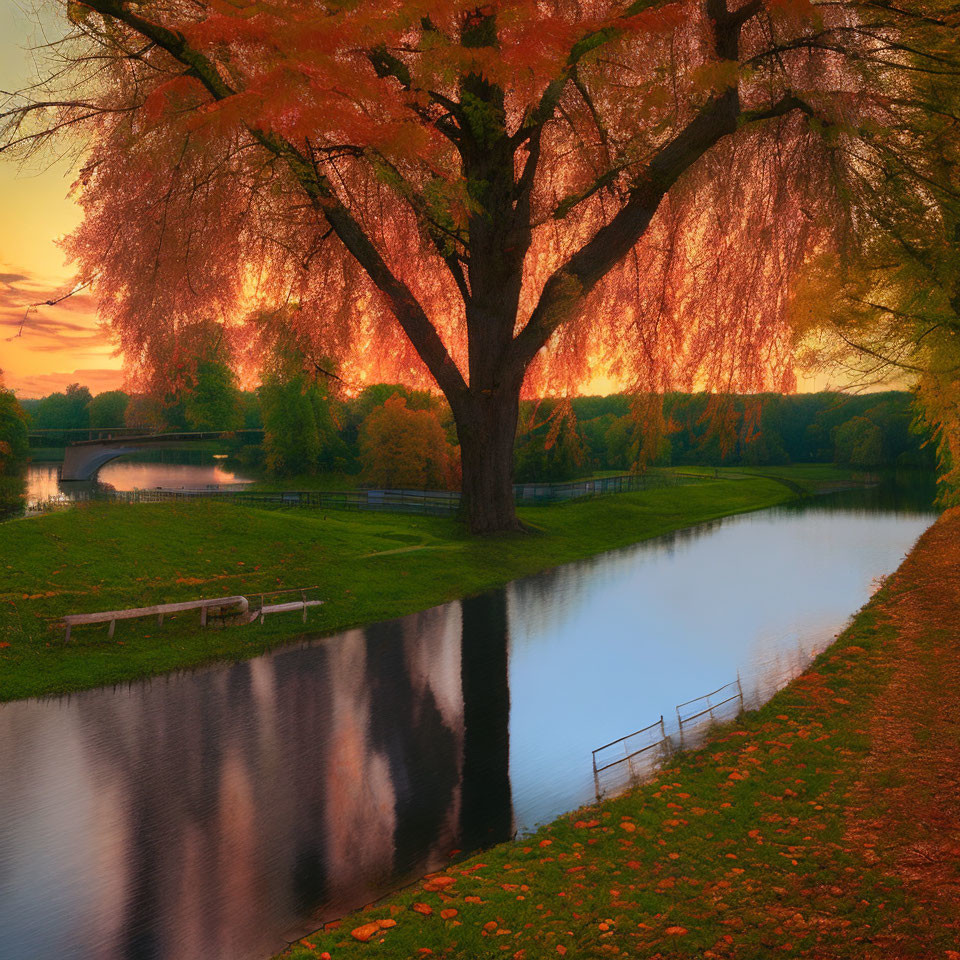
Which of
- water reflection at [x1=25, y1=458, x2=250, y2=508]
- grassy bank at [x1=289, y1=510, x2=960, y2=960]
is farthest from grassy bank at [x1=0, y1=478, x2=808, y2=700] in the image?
water reflection at [x1=25, y1=458, x2=250, y2=508]

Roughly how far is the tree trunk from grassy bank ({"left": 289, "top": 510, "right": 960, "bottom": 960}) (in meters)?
13.8

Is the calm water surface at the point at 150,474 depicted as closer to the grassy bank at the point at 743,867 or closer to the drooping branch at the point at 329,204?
the drooping branch at the point at 329,204

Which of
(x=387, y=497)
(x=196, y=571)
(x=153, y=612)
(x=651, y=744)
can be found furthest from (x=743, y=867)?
(x=387, y=497)

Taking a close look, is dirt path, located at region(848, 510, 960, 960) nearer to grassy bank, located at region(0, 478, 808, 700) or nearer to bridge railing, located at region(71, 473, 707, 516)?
grassy bank, located at region(0, 478, 808, 700)

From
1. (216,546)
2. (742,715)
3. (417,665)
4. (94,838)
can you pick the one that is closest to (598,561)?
(216,546)

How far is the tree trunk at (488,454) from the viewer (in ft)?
73.0

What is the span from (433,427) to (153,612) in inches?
1501

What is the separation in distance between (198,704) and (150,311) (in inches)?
470

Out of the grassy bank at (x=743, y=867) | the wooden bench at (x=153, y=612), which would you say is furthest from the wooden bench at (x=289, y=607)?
the grassy bank at (x=743, y=867)

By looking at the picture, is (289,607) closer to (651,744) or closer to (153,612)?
(153,612)

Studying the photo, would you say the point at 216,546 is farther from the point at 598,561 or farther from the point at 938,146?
the point at 938,146

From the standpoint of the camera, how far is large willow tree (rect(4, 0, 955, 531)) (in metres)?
14.9

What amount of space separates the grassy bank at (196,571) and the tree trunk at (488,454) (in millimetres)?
687

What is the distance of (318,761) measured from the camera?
888 centimetres
